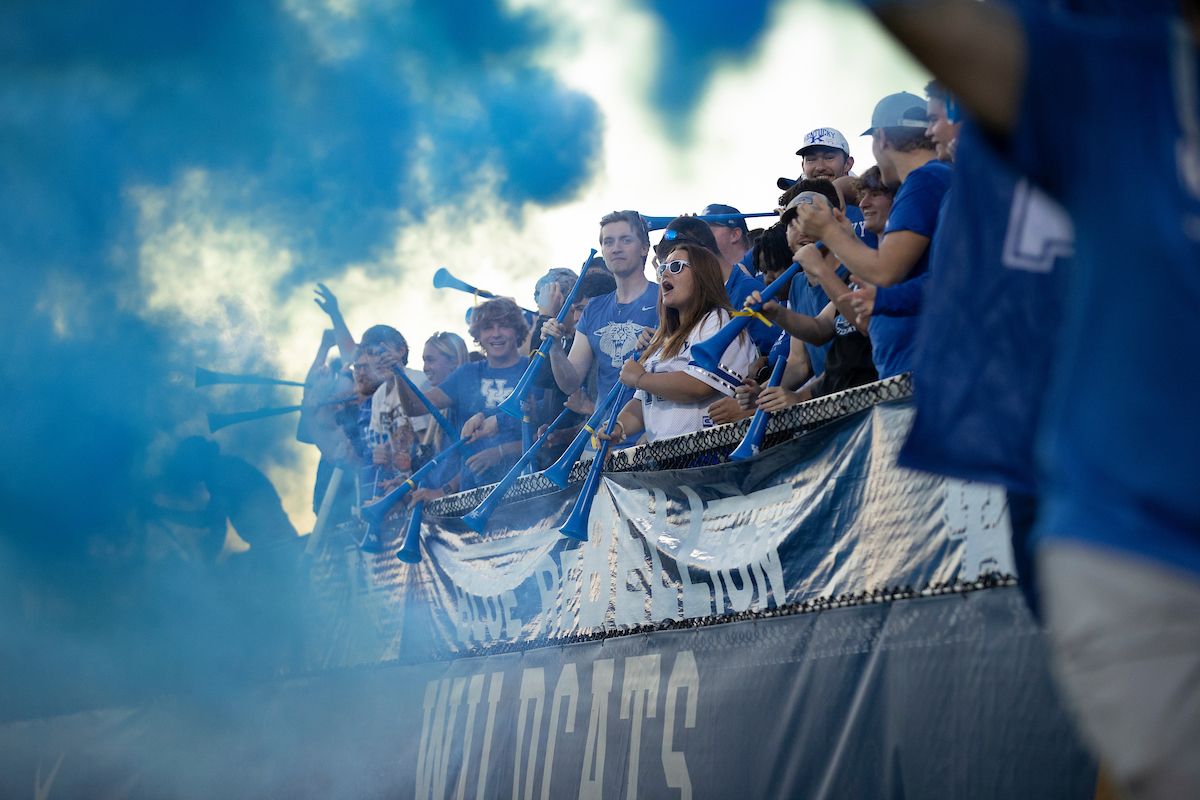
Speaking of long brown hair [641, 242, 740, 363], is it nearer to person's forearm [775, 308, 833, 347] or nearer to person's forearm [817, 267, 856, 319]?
person's forearm [775, 308, 833, 347]

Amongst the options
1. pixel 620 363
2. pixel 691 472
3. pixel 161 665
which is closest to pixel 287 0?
pixel 620 363

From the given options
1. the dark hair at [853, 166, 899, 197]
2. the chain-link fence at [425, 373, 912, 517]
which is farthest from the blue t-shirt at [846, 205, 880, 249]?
the chain-link fence at [425, 373, 912, 517]

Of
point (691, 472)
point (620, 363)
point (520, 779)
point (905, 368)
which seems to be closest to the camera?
point (905, 368)

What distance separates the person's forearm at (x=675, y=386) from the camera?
4.27 metres

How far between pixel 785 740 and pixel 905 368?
129cm

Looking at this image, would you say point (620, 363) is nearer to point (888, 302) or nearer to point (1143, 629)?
point (888, 302)

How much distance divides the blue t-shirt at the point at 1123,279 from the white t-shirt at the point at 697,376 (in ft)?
10.4

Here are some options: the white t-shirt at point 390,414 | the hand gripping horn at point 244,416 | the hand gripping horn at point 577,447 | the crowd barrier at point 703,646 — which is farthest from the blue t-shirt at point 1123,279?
the hand gripping horn at point 244,416

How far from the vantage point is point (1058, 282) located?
1335 millimetres

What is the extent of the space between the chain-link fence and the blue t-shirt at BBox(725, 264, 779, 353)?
760 millimetres

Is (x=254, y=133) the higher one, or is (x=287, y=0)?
(x=287, y=0)

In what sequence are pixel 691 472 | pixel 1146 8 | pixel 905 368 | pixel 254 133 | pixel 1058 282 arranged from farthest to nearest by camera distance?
pixel 254 133
pixel 691 472
pixel 905 368
pixel 1058 282
pixel 1146 8

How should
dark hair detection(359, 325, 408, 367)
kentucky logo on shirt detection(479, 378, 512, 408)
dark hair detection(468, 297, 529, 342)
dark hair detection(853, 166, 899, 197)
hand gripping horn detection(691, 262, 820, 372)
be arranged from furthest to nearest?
1. dark hair detection(359, 325, 408, 367)
2. dark hair detection(468, 297, 529, 342)
3. kentucky logo on shirt detection(479, 378, 512, 408)
4. hand gripping horn detection(691, 262, 820, 372)
5. dark hair detection(853, 166, 899, 197)

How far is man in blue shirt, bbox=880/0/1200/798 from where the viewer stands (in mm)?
945
